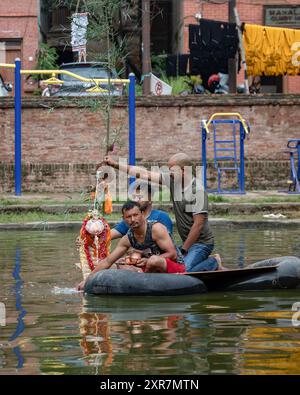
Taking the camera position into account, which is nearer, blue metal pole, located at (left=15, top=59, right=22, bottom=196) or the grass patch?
the grass patch

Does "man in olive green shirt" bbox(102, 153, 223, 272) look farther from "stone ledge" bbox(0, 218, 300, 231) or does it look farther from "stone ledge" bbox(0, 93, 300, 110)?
"stone ledge" bbox(0, 93, 300, 110)

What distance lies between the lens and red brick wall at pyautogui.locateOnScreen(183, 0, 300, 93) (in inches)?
1512

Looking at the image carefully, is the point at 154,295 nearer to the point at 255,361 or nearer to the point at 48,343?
the point at 48,343

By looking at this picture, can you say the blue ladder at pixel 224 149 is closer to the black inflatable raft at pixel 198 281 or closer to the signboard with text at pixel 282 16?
the black inflatable raft at pixel 198 281

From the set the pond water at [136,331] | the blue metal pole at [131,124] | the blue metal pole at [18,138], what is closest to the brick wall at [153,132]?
Result: the blue metal pole at [18,138]

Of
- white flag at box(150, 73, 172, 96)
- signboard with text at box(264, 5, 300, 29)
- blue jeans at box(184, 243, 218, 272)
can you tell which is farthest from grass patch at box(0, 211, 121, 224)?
signboard with text at box(264, 5, 300, 29)

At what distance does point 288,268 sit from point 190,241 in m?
1.11

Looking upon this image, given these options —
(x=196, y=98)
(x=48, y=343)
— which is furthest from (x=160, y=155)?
(x=48, y=343)

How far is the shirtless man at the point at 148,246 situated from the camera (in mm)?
11344

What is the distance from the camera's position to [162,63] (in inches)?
1540

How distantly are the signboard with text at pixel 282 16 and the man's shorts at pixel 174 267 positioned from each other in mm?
28192

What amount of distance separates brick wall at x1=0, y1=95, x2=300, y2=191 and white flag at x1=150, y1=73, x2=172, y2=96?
353cm
